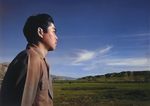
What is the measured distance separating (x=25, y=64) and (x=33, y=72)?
7 cm

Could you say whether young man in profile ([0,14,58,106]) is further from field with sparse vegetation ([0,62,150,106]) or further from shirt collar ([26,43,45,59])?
field with sparse vegetation ([0,62,150,106])

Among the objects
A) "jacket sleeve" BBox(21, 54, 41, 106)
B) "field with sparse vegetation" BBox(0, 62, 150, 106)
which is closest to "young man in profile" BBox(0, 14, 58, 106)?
"jacket sleeve" BBox(21, 54, 41, 106)

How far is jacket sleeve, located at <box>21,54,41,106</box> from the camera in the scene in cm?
81

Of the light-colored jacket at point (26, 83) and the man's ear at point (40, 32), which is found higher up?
the man's ear at point (40, 32)

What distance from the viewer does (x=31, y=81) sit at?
2.74ft

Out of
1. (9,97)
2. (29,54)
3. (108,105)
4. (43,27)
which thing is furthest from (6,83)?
(108,105)

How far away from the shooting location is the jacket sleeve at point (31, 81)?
2.67ft

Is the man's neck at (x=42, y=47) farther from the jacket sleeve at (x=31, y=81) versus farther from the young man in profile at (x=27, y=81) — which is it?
the jacket sleeve at (x=31, y=81)

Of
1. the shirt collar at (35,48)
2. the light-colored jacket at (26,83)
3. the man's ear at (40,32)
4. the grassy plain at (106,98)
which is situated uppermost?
the man's ear at (40,32)

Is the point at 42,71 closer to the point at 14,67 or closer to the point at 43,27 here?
the point at 14,67

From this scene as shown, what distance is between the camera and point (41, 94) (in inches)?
35.9

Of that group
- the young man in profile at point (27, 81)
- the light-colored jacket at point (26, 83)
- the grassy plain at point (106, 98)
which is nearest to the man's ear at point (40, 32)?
the young man in profile at point (27, 81)

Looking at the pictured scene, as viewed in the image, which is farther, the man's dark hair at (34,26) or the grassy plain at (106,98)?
the grassy plain at (106,98)

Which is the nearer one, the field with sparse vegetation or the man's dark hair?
the man's dark hair
